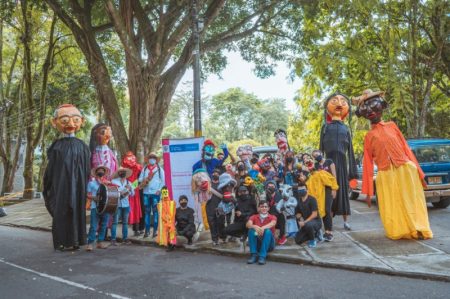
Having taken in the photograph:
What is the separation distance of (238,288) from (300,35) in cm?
1149

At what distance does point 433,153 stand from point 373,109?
431 cm

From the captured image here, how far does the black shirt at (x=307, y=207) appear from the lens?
7.18m

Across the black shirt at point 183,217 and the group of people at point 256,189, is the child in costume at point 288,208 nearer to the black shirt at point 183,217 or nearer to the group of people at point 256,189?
the group of people at point 256,189

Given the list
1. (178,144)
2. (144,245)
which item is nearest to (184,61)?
(178,144)

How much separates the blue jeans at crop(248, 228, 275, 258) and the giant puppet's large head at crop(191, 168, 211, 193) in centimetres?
161

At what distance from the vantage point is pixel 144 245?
28.1 ft

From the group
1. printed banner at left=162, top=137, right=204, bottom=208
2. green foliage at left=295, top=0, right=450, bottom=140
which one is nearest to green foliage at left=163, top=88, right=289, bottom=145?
green foliage at left=295, top=0, right=450, bottom=140

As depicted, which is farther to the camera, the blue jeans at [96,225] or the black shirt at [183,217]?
the blue jeans at [96,225]

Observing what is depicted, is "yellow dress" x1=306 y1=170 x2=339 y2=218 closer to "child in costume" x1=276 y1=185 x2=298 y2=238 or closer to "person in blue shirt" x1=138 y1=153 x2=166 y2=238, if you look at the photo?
"child in costume" x1=276 y1=185 x2=298 y2=238

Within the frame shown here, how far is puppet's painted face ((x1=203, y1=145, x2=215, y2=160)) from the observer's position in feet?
29.3

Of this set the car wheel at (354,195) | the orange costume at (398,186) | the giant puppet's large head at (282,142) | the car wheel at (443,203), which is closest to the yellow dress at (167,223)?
the giant puppet's large head at (282,142)

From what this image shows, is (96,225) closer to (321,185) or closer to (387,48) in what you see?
(321,185)

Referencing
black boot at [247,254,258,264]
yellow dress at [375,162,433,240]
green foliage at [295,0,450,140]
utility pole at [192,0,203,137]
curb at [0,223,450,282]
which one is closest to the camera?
curb at [0,223,450,282]

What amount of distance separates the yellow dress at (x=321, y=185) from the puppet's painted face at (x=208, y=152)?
2184 mm
